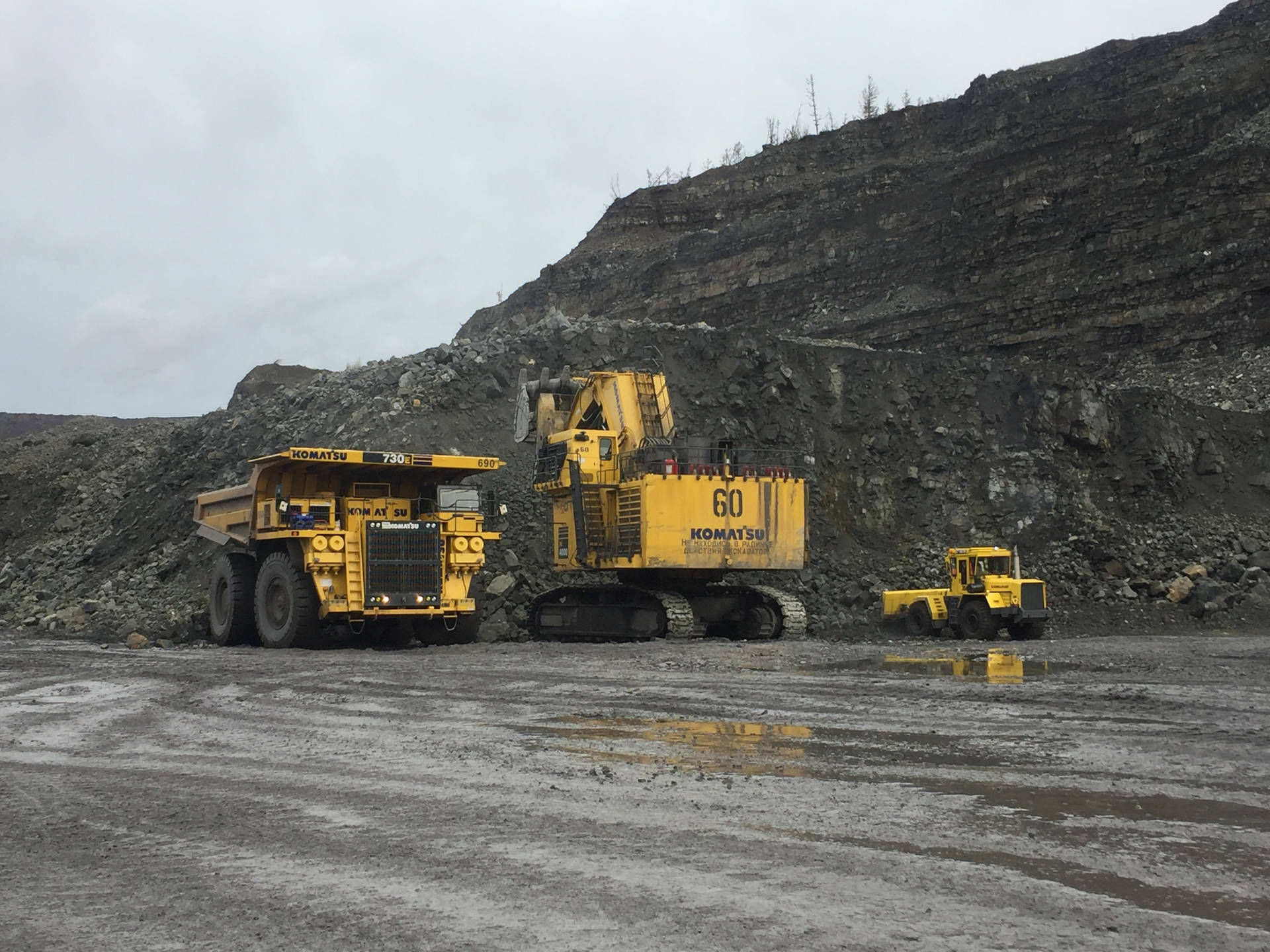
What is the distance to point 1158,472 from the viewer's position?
27.9m

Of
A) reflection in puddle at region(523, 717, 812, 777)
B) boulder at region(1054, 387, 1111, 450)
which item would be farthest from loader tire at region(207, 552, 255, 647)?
boulder at region(1054, 387, 1111, 450)

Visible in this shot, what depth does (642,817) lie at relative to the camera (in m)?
5.71

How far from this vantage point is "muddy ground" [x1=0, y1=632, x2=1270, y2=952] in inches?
165

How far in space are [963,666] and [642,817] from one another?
8.71 m

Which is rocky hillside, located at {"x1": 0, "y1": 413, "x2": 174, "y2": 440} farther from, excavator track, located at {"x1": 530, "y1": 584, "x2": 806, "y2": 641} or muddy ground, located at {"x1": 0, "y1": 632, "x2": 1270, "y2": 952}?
muddy ground, located at {"x1": 0, "y1": 632, "x2": 1270, "y2": 952}

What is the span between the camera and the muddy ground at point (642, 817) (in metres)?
4.18

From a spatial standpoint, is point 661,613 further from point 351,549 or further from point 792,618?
point 351,549

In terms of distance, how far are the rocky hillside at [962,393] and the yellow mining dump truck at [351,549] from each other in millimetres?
2255

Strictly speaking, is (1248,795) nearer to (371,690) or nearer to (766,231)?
(371,690)

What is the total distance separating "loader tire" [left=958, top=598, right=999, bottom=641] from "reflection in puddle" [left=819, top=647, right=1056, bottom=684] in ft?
13.9

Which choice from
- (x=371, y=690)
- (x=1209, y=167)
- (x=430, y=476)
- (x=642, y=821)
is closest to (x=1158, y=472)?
(x=1209, y=167)

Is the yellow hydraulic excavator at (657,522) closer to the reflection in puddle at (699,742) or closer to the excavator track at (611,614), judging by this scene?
the excavator track at (611,614)

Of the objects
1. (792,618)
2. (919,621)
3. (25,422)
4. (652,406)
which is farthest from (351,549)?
(25,422)

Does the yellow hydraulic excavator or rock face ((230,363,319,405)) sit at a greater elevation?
rock face ((230,363,319,405))
